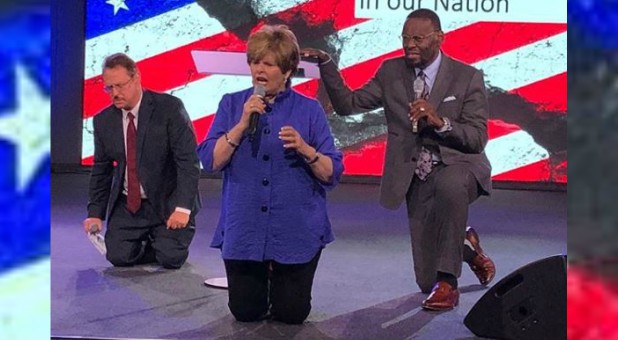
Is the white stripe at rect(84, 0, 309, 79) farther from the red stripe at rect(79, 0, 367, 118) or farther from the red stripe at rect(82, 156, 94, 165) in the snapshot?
the red stripe at rect(82, 156, 94, 165)

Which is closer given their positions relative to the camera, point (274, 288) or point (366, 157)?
point (274, 288)

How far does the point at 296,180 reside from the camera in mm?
2531

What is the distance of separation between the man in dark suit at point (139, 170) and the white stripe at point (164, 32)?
83.1 inches

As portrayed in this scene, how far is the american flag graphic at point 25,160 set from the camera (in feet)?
2.98

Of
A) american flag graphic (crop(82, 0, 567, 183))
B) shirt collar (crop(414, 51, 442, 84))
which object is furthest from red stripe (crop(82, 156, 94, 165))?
shirt collar (crop(414, 51, 442, 84))

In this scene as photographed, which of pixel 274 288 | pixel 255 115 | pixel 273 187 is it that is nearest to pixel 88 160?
→ pixel 274 288

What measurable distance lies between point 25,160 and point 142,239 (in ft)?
8.69

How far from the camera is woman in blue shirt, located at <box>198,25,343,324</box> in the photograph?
8.18 feet

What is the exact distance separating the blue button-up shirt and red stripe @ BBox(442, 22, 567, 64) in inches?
124

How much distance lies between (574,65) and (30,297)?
61 cm

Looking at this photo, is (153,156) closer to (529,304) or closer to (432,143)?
(432,143)

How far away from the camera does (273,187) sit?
2520 mm

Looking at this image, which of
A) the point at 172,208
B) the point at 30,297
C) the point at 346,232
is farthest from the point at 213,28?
the point at 30,297

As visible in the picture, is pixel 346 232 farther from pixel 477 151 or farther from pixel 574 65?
pixel 574 65
